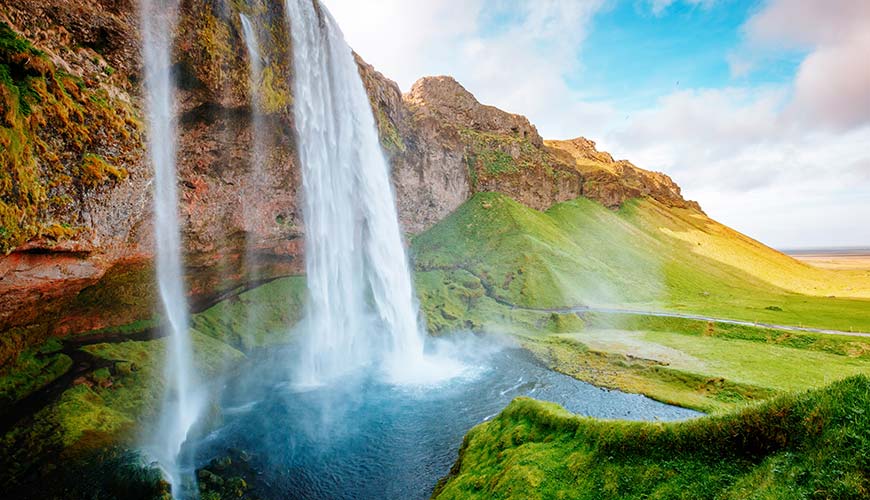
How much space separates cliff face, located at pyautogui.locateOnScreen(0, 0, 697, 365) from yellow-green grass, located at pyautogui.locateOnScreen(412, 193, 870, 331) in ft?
104

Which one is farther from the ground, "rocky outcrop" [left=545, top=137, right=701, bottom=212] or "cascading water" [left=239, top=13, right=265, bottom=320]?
"rocky outcrop" [left=545, top=137, right=701, bottom=212]

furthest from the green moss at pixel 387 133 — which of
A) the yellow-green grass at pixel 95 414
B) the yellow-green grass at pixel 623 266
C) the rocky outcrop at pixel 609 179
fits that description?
the rocky outcrop at pixel 609 179

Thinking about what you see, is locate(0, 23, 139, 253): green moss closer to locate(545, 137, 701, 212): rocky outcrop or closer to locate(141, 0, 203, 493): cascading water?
locate(141, 0, 203, 493): cascading water

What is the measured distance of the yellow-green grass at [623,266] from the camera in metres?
50.4

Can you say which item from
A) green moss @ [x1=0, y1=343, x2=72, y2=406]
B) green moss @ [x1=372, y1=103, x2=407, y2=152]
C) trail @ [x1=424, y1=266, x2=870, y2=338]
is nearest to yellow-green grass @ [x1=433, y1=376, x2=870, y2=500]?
green moss @ [x1=0, y1=343, x2=72, y2=406]

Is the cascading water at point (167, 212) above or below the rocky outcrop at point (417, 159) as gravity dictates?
below

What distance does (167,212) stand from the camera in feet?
76.4

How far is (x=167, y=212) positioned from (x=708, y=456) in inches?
1104

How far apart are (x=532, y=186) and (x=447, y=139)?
25718 millimetres

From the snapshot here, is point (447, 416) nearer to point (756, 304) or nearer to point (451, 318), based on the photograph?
point (451, 318)

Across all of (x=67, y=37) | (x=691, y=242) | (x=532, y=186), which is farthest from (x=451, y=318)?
(x=691, y=242)

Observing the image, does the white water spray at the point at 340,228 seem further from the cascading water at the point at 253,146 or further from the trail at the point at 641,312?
the trail at the point at 641,312

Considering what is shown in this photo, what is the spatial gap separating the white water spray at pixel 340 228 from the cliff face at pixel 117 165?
7.70 feet

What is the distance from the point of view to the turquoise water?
1634cm
